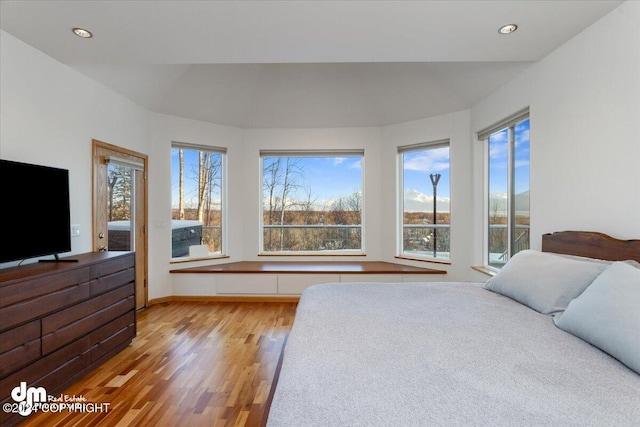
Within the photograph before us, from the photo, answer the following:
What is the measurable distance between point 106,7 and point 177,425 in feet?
8.36

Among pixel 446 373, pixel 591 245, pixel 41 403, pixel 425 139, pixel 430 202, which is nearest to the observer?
pixel 446 373

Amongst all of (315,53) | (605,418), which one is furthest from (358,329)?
(315,53)

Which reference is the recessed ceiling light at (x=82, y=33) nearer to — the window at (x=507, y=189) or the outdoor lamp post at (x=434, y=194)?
the window at (x=507, y=189)

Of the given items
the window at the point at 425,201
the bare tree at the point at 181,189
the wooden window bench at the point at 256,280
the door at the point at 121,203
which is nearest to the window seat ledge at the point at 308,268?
the wooden window bench at the point at 256,280

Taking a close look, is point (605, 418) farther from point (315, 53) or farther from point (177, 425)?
point (315, 53)

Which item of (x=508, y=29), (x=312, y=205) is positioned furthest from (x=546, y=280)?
(x=312, y=205)

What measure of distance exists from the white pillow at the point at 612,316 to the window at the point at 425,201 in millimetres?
2909

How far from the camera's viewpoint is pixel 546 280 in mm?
1802

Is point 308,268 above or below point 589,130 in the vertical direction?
below

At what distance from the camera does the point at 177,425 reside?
181 centimetres

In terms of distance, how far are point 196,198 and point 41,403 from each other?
300 cm

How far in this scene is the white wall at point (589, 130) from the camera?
1940mm

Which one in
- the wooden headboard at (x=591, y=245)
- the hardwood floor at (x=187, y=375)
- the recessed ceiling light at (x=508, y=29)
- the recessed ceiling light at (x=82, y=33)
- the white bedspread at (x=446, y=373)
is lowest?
the hardwood floor at (x=187, y=375)

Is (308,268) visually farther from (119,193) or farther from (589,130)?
(589,130)
